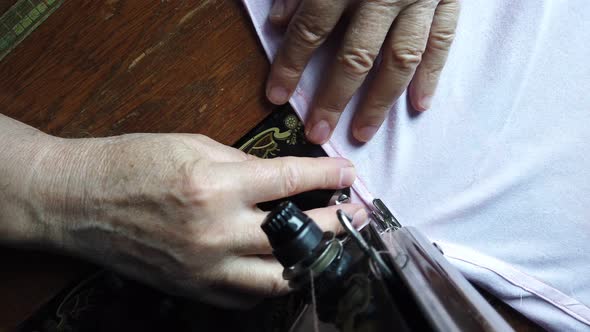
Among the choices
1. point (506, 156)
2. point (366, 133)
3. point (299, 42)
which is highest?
point (299, 42)

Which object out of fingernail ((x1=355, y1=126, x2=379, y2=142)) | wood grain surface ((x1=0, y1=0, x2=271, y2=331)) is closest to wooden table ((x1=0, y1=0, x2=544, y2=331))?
wood grain surface ((x1=0, y1=0, x2=271, y2=331))

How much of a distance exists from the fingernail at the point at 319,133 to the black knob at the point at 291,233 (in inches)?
8.7

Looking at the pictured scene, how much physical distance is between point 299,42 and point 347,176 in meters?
0.15

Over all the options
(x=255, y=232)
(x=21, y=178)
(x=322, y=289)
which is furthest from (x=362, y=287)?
(x=21, y=178)

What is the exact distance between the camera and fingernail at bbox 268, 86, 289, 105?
512mm

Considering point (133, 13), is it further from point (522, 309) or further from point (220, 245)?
point (522, 309)

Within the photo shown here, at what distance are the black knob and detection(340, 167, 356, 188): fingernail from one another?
0.18m

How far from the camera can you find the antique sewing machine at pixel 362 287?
0.98 feet

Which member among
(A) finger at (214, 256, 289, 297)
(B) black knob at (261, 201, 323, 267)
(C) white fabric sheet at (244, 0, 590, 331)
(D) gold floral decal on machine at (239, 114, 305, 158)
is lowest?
(C) white fabric sheet at (244, 0, 590, 331)

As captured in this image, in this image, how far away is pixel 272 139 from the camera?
1.76 feet

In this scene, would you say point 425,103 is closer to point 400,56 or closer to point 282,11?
point 400,56

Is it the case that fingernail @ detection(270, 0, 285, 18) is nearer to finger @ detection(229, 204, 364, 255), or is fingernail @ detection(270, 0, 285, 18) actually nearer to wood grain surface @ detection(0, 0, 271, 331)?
wood grain surface @ detection(0, 0, 271, 331)

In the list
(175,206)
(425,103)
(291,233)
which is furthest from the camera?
(425,103)

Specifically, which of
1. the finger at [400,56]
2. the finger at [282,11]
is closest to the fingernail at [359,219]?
the finger at [400,56]
